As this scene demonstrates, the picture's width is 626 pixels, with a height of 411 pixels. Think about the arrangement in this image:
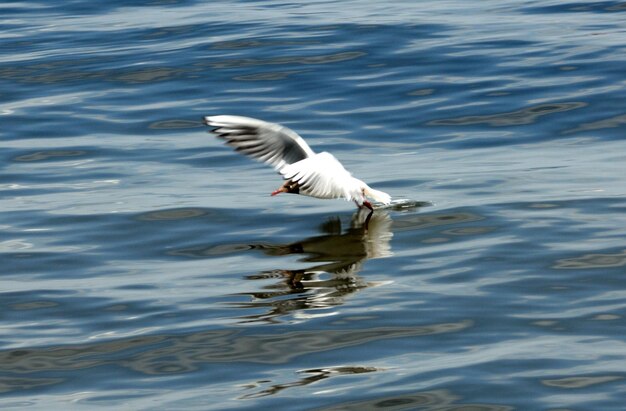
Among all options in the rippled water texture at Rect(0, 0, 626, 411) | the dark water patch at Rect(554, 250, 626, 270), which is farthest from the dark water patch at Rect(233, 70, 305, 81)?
the dark water patch at Rect(554, 250, 626, 270)

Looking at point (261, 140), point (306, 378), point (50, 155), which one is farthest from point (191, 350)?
point (50, 155)

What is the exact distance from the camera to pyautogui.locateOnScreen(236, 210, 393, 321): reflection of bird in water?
9.28 meters

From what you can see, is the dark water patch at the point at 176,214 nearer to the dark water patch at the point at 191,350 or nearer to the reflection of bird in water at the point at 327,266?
the reflection of bird in water at the point at 327,266

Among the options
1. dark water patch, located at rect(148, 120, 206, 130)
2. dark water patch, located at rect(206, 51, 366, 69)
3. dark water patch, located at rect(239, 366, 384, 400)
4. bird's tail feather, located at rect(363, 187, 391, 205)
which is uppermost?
dark water patch, located at rect(206, 51, 366, 69)

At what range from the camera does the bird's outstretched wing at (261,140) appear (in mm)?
12117

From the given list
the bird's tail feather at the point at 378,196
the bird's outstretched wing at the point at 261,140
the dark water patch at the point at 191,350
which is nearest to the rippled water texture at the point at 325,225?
the dark water patch at the point at 191,350

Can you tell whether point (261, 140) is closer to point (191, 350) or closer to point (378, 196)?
point (378, 196)

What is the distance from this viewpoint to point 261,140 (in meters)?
12.1

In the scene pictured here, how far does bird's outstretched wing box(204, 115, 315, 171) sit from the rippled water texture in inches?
20.7

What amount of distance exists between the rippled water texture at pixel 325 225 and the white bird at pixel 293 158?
1.10 feet

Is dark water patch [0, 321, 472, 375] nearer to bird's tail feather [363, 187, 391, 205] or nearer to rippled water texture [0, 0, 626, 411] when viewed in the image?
rippled water texture [0, 0, 626, 411]

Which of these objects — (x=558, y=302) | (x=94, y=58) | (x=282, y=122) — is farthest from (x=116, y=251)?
(x=94, y=58)

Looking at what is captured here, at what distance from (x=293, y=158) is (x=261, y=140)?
1.12 ft

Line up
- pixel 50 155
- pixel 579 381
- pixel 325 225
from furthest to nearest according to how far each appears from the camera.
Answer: pixel 50 155
pixel 325 225
pixel 579 381
